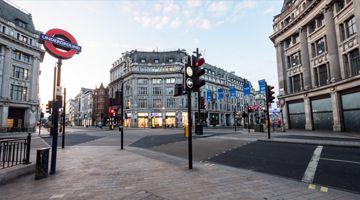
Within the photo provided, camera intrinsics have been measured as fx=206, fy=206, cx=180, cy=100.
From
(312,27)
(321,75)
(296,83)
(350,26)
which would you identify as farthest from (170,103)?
(350,26)

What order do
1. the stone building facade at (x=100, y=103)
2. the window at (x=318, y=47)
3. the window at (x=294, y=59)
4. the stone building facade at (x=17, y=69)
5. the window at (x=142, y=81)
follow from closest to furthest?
the window at (x=318, y=47)
the window at (x=294, y=59)
the stone building facade at (x=17, y=69)
the window at (x=142, y=81)
the stone building facade at (x=100, y=103)

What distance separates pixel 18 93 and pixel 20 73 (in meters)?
3.96

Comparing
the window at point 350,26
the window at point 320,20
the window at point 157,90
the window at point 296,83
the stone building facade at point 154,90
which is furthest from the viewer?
the window at point 157,90

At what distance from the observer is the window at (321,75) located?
89.1ft

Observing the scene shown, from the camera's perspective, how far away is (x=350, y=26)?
76.2ft

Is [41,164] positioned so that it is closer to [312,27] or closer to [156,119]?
[312,27]

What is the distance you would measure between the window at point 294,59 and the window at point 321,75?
4.10m

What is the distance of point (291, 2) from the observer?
34812 mm

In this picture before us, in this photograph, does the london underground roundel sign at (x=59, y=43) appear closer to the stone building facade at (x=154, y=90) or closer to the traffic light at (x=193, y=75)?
the traffic light at (x=193, y=75)

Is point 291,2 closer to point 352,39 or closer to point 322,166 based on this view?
point 352,39

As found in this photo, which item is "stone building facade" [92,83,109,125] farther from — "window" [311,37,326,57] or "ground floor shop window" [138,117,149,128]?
"window" [311,37,326,57]

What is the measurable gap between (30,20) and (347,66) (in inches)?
Answer: 2217

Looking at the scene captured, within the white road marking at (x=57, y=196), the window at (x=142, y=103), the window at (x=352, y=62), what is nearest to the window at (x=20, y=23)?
the window at (x=142, y=103)

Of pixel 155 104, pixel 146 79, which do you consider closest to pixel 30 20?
pixel 146 79
